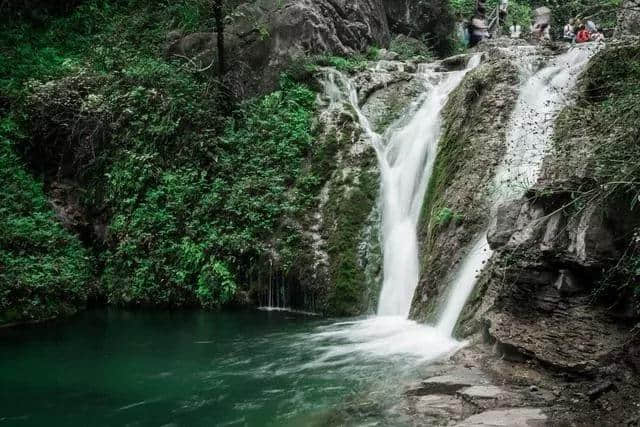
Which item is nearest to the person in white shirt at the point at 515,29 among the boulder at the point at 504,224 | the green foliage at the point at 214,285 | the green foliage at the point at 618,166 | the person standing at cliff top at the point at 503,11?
the person standing at cliff top at the point at 503,11

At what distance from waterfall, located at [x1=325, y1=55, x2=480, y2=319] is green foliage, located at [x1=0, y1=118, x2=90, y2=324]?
6902 mm

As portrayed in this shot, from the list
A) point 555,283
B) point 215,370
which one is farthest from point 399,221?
point 555,283

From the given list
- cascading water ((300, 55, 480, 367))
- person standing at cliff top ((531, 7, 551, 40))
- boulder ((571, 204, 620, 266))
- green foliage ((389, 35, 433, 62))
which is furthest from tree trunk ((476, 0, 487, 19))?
boulder ((571, 204, 620, 266))

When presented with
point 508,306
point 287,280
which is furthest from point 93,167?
point 508,306

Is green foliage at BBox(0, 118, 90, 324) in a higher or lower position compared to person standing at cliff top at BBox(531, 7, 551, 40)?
lower

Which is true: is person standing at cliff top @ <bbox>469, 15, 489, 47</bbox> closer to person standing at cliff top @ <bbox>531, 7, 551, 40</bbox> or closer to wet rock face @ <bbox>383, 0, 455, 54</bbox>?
wet rock face @ <bbox>383, 0, 455, 54</bbox>

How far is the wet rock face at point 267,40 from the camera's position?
15055mm

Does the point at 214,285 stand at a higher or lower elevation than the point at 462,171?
lower

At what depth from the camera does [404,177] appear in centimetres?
1150

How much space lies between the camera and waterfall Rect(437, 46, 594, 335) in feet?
25.1

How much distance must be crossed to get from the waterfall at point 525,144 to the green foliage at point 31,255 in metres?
8.21

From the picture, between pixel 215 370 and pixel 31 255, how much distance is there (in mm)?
6624

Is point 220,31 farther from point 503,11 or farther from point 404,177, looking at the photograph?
point 503,11

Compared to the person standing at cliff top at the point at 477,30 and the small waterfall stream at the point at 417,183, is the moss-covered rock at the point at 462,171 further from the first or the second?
the person standing at cliff top at the point at 477,30
